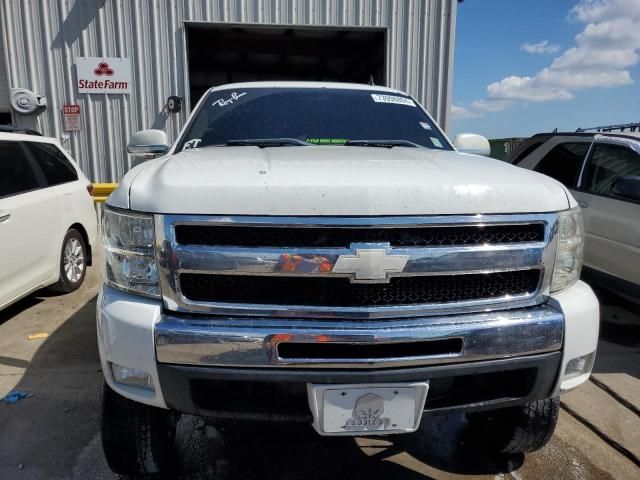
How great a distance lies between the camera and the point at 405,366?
1.70 m

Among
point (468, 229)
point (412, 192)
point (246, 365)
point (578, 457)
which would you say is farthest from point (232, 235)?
point (578, 457)

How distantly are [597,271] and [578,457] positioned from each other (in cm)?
275

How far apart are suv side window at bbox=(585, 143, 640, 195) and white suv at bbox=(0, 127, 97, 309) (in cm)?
549

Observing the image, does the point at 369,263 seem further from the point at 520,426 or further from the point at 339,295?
the point at 520,426

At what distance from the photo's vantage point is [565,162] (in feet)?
18.2

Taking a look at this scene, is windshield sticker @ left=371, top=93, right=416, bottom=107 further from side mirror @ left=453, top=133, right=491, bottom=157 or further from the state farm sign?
the state farm sign

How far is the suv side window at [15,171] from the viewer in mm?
4207

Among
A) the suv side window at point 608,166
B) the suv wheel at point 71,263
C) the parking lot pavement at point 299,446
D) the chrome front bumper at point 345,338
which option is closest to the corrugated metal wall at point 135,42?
the suv wheel at point 71,263

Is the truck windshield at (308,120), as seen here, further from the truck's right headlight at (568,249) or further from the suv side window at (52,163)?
the suv side window at (52,163)

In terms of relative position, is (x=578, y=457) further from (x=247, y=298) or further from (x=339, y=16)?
(x=339, y=16)

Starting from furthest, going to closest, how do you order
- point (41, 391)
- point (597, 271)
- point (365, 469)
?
point (597, 271)
point (41, 391)
point (365, 469)

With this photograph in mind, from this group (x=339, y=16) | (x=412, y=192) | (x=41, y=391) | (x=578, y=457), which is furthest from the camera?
(x=339, y=16)

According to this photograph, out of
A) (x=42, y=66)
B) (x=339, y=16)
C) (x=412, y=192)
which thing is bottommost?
(x=412, y=192)

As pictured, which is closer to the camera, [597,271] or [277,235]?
[277,235]
